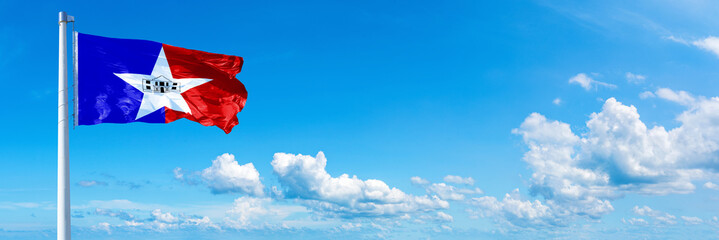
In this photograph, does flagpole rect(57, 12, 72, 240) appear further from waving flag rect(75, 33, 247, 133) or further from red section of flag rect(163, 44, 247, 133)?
red section of flag rect(163, 44, 247, 133)

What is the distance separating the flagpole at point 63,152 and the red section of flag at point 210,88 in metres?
4.94

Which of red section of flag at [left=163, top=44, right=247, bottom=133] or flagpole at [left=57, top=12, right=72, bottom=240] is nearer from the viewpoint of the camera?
flagpole at [left=57, top=12, right=72, bottom=240]

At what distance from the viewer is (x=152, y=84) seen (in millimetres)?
30906

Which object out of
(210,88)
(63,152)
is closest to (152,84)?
(210,88)

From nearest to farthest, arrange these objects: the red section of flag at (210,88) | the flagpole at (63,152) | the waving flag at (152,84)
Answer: the flagpole at (63,152) < the waving flag at (152,84) < the red section of flag at (210,88)

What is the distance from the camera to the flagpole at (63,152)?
26750 mm

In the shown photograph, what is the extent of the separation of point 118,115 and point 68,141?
111 inches

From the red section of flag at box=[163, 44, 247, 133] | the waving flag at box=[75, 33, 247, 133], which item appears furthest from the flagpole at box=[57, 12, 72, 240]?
the red section of flag at box=[163, 44, 247, 133]

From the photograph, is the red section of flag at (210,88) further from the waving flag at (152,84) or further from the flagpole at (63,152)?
the flagpole at (63,152)

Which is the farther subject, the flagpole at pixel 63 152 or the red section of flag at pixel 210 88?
the red section of flag at pixel 210 88

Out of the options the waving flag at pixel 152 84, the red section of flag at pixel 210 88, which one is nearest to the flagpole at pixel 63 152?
the waving flag at pixel 152 84

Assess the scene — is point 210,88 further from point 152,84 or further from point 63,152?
point 63,152

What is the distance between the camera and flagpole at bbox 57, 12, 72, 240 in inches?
1053

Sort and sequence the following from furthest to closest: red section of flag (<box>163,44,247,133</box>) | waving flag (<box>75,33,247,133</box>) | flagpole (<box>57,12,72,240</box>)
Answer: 1. red section of flag (<box>163,44,247,133</box>)
2. waving flag (<box>75,33,247,133</box>)
3. flagpole (<box>57,12,72,240</box>)
